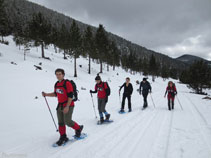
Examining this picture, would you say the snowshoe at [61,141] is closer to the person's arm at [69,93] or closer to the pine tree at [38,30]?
the person's arm at [69,93]

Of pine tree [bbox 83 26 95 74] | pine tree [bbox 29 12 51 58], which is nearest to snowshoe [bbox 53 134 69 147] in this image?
pine tree [bbox 83 26 95 74]

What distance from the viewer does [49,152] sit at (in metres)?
3.20

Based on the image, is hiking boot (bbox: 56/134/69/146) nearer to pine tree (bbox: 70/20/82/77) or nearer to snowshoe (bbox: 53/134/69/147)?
snowshoe (bbox: 53/134/69/147)

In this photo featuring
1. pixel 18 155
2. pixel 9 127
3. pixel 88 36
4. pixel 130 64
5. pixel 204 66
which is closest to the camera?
pixel 18 155

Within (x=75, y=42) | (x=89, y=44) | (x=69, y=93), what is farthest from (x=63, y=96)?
(x=89, y=44)

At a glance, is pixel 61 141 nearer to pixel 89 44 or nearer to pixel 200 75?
pixel 89 44

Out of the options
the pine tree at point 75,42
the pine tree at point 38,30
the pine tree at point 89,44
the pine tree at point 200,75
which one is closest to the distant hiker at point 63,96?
the pine tree at point 75,42

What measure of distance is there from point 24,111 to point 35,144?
3998mm

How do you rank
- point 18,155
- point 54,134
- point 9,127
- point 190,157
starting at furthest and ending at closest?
point 9,127, point 54,134, point 18,155, point 190,157

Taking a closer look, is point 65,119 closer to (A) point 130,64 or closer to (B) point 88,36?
(B) point 88,36

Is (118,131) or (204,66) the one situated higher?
(204,66)

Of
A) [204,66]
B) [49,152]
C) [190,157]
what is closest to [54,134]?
[49,152]

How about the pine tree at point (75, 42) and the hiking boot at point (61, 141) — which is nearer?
the hiking boot at point (61, 141)

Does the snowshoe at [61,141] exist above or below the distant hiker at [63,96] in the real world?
below
